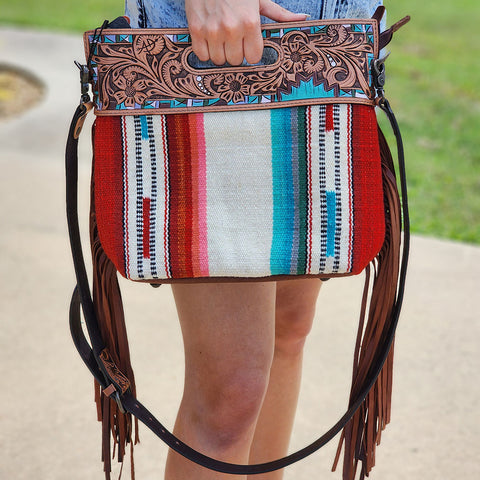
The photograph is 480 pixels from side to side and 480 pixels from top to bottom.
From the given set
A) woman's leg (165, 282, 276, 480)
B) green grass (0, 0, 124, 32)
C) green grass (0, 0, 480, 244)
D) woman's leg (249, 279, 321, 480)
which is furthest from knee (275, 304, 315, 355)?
green grass (0, 0, 124, 32)

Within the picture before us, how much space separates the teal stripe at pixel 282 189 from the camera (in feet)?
3.43

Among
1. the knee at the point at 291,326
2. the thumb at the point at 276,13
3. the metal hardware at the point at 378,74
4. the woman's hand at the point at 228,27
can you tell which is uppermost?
the thumb at the point at 276,13

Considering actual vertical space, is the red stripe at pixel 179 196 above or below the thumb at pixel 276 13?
below

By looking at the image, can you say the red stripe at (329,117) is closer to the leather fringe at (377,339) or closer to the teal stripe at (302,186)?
the teal stripe at (302,186)

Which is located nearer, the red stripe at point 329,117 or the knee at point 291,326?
the red stripe at point 329,117

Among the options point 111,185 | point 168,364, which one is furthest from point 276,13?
point 168,364

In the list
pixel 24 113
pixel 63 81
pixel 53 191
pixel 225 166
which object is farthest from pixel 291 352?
pixel 63 81

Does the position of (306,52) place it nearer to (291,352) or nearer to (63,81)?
(291,352)

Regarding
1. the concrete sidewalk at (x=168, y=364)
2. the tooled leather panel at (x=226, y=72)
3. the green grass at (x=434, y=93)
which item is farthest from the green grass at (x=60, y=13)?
the tooled leather panel at (x=226, y=72)

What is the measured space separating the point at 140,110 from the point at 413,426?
130 centimetres

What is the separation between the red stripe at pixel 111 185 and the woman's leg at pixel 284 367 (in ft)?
1.32

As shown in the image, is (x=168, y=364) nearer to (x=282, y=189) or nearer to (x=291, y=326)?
(x=291, y=326)

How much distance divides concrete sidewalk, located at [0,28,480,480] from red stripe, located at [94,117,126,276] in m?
0.88

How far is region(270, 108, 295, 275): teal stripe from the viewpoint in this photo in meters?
1.04
